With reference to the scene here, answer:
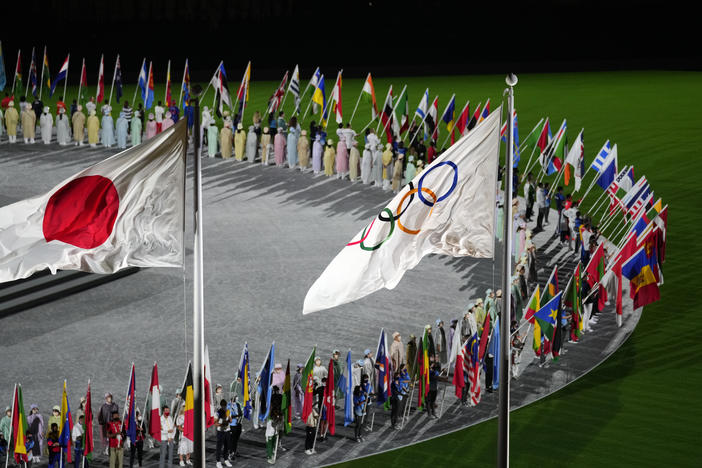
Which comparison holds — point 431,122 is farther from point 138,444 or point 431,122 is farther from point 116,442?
point 116,442

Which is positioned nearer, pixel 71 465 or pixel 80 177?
pixel 80 177

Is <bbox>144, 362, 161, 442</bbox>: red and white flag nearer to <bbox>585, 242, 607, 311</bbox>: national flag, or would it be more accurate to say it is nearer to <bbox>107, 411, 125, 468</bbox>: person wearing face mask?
<bbox>107, 411, 125, 468</bbox>: person wearing face mask

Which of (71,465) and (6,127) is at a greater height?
(6,127)

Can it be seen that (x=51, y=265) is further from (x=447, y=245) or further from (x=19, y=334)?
(x=19, y=334)

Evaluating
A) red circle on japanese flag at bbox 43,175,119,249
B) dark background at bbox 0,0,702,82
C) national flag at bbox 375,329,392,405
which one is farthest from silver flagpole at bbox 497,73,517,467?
dark background at bbox 0,0,702,82

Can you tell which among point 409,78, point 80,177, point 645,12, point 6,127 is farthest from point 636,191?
point 645,12

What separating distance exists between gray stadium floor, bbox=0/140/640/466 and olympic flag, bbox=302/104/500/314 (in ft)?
19.6

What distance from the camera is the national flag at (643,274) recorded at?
20.4 meters

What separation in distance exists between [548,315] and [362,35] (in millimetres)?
33260

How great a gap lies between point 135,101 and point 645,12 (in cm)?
2491

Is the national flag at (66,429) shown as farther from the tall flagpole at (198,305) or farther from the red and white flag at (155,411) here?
the tall flagpole at (198,305)

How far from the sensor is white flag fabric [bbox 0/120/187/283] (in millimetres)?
10297

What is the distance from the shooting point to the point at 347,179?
33656mm

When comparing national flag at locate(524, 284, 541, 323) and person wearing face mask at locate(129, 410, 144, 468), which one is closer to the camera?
person wearing face mask at locate(129, 410, 144, 468)
